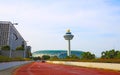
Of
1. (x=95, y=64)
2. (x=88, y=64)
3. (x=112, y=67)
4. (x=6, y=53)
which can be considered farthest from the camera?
(x=6, y=53)

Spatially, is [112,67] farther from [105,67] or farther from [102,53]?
[102,53]

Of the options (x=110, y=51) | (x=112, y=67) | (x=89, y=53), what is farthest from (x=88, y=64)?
(x=89, y=53)

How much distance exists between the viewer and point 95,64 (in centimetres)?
5666

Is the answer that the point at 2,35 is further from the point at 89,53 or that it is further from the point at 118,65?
the point at 118,65

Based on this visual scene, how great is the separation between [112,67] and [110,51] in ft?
211

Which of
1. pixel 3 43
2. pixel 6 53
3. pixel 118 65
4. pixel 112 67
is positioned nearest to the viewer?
pixel 118 65

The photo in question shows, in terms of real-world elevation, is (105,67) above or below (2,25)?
below

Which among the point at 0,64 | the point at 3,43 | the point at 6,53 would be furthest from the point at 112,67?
the point at 3,43

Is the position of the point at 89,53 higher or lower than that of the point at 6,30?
lower

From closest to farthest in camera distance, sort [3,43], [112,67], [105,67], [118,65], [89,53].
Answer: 1. [118,65]
2. [112,67]
3. [105,67]
4. [89,53]
5. [3,43]

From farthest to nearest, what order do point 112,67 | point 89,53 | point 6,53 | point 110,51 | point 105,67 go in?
point 89,53
point 6,53
point 110,51
point 105,67
point 112,67

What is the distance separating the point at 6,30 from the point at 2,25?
4587 millimetres

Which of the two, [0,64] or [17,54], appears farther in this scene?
[17,54]

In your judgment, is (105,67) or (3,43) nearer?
(105,67)
